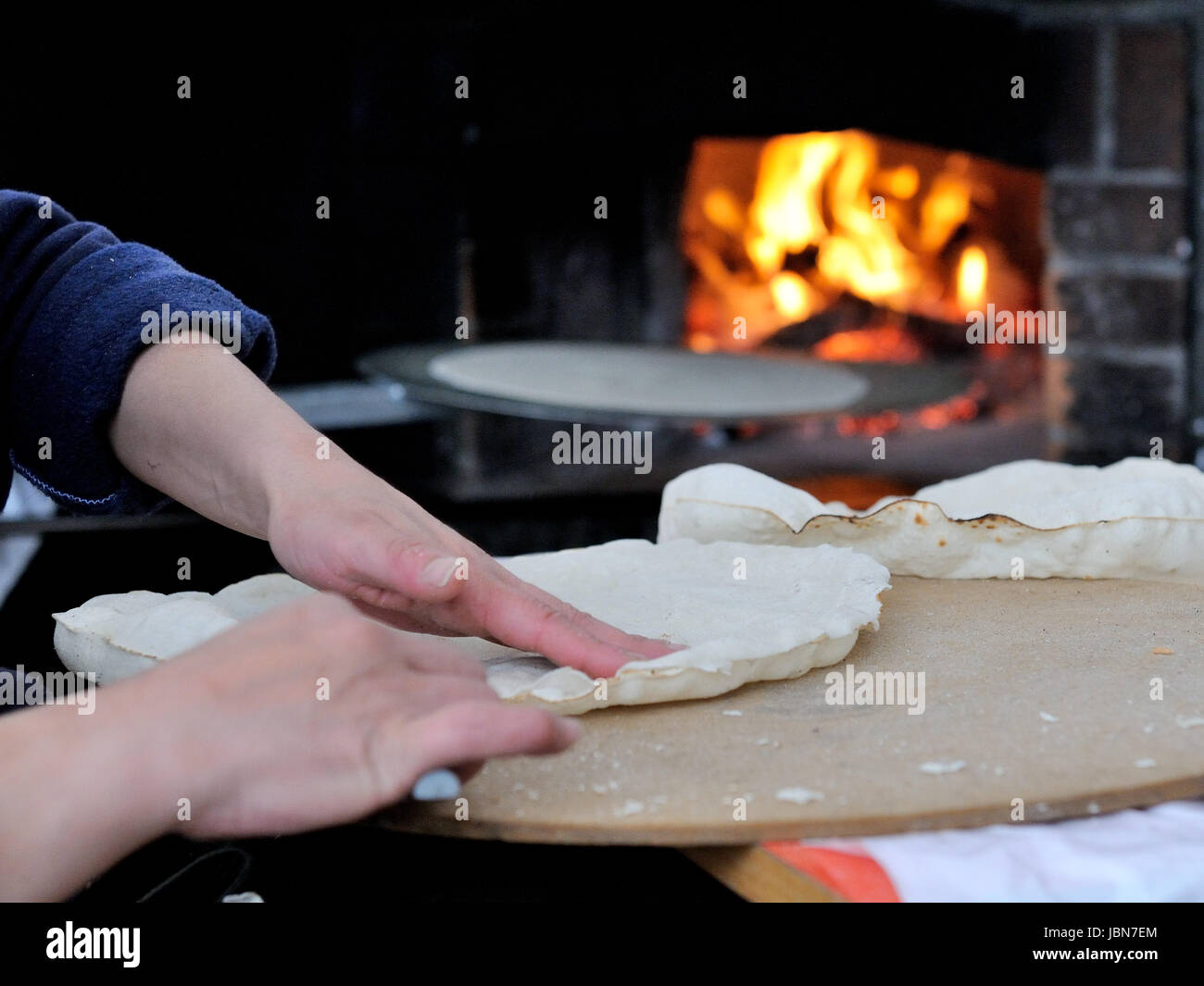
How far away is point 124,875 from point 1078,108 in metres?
2.38

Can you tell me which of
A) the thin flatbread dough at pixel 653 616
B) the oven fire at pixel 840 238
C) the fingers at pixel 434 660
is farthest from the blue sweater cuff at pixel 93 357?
the oven fire at pixel 840 238

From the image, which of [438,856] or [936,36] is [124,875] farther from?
[936,36]

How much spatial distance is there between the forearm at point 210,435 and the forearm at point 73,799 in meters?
0.33

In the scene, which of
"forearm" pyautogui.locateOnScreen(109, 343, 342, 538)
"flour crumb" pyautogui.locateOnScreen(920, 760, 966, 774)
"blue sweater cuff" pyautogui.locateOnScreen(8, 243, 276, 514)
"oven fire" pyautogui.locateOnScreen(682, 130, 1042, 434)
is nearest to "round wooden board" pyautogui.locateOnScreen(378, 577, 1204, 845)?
"flour crumb" pyautogui.locateOnScreen(920, 760, 966, 774)

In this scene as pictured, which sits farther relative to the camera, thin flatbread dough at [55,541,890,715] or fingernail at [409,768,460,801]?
thin flatbread dough at [55,541,890,715]

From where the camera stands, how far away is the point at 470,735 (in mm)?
629

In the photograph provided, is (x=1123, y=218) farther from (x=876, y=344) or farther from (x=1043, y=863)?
(x=1043, y=863)

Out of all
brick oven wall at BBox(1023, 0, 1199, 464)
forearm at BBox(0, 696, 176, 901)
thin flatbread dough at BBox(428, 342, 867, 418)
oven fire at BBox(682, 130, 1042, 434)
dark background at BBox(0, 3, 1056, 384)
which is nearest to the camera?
forearm at BBox(0, 696, 176, 901)

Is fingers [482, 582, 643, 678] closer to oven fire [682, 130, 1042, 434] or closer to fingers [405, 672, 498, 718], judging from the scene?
fingers [405, 672, 498, 718]

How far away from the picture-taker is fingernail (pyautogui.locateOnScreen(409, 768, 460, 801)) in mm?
638

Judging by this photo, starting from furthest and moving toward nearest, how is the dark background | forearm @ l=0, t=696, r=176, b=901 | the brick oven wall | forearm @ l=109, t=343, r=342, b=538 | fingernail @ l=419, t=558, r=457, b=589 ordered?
the brick oven wall < the dark background < forearm @ l=109, t=343, r=342, b=538 < fingernail @ l=419, t=558, r=457, b=589 < forearm @ l=0, t=696, r=176, b=901

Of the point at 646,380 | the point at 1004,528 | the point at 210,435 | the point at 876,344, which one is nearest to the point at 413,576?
the point at 210,435

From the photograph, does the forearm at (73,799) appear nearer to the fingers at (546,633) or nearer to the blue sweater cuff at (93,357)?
the fingers at (546,633)

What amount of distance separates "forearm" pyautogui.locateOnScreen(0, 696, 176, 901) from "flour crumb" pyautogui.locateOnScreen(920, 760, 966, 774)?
0.37 metres
